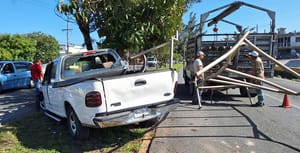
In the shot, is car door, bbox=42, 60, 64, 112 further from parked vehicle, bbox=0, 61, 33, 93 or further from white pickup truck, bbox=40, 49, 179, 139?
parked vehicle, bbox=0, 61, 33, 93

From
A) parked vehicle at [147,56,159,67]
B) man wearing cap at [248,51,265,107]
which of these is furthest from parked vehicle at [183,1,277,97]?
parked vehicle at [147,56,159,67]

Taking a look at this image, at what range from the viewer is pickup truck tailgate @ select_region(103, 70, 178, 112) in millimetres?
5824

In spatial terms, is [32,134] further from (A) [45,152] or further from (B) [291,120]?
(B) [291,120]

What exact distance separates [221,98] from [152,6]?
4637 mm

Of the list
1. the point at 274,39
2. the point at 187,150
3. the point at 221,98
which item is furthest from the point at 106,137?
the point at 274,39

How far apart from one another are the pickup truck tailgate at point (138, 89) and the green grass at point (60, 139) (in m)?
0.86

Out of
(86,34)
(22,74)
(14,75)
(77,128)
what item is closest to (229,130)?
(77,128)

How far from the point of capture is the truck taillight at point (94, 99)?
568cm

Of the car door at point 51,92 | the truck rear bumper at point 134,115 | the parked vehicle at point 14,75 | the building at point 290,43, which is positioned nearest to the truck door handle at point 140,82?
the truck rear bumper at point 134,115

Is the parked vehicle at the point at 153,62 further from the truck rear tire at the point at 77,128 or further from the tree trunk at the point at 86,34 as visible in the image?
the truck rear tire at the point at 77,128

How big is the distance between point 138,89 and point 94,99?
2.96ft

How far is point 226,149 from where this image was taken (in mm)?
5684

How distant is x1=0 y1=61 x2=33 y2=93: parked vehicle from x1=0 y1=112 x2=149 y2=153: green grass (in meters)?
8.44

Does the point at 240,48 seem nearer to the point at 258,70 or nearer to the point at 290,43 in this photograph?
the point at 258,70
